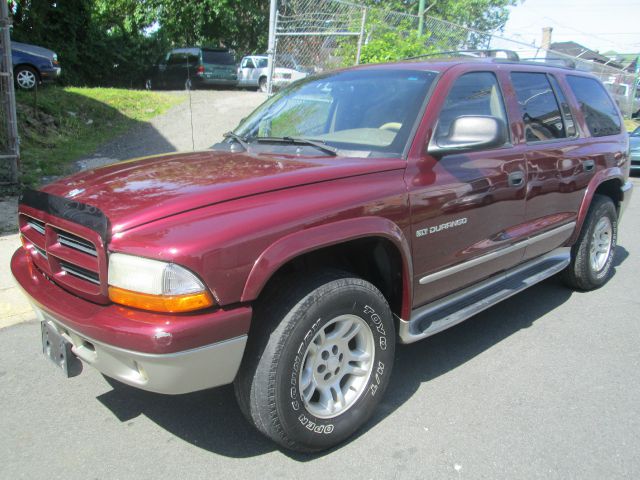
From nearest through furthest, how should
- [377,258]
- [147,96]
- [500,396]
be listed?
[377,258], [500,396], [147,96]

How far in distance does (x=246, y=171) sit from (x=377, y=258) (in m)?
0.86

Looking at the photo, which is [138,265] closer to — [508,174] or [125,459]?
[125,459]

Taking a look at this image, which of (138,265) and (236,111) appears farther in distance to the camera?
(236,111)

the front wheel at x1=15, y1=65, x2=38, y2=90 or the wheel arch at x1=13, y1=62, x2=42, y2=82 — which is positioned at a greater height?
the wheel arch at x1=13, y1=62, x2=42, y2=82

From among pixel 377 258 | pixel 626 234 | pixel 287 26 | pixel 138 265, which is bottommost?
pixel 626 234

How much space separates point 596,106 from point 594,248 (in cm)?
→ 128

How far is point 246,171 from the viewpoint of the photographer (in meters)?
2.79

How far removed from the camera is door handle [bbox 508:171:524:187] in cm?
359

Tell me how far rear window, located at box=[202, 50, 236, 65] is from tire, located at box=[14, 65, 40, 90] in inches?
305

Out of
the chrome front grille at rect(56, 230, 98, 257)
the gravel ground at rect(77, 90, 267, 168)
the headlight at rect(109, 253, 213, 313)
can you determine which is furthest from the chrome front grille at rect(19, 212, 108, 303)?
the gravel ground at rect(77, 90, 267, 168)

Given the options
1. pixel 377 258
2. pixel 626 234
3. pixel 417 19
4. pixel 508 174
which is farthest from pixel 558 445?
pixel 417 19

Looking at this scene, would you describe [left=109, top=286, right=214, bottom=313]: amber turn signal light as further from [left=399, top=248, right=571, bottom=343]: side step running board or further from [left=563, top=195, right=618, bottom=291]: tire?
[left=563, top=195, right=618, bottom=291]: tire

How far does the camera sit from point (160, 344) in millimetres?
2160

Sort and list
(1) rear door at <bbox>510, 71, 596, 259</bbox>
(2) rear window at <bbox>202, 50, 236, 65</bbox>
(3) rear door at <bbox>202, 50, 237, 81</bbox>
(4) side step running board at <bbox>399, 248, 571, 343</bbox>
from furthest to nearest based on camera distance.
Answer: (2) rear window at <bbox>202, 50, 236, 65</bbox>
(3) rear door at <bbox>202, 50, 237, 81</bbox>
(1) rear door at <bbox>510, 71, 596, 259</bbox>
(4) side step running board at <bbox>399, 248, 571, 343</bbox>
